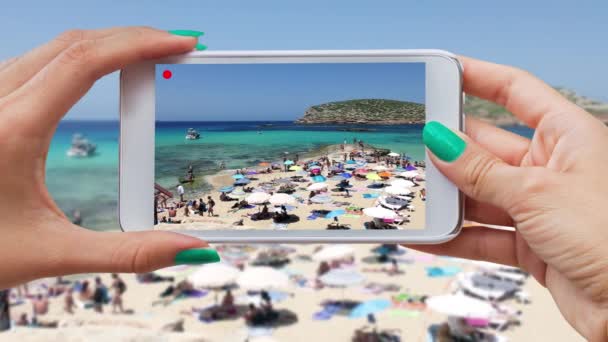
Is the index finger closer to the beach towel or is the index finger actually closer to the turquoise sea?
the turquoise sea

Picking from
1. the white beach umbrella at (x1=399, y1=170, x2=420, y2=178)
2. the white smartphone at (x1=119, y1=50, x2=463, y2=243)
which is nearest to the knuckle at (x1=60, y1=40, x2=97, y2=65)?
the white smartphone at (x1=119, y1=50, x2=463, y2=243)

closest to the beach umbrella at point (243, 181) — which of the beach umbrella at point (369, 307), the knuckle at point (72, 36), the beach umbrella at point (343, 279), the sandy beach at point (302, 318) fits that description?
the knuckle at point (72, 36)

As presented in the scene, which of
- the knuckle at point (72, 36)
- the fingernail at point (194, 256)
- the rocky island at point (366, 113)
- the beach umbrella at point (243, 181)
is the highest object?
the knuckle at point (72, 36)

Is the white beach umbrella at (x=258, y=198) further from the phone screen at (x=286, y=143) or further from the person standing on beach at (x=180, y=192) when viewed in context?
the person standing on beach at (x=180, y=192)

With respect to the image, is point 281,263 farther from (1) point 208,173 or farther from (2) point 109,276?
(1) point 208,173

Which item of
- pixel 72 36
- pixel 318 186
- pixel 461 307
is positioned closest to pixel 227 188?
pixel 318 186

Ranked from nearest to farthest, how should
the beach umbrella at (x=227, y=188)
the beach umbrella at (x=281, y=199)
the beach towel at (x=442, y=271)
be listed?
the beach umbrella at (x=281, y=199) → the beach umbrella at (x=227, y=188) → the beach towel at (x=442, y=271)

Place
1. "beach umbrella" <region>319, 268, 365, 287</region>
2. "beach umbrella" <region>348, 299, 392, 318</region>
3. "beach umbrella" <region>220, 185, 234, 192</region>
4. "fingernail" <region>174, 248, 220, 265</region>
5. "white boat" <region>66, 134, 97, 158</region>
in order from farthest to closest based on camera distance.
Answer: "white boat" <region>66, 134, 97, 158</region> → "beach umbrella" <region>319, 268, 365, 287</region> → "beach umbrella" <region>348, 299, 392, 318</region> → "beach umbrella" <region>220, 185, 234, 192</region> → "fingernail" <region>174, 248, 220, 265</region>

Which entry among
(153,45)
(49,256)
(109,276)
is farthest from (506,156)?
(109,276)
